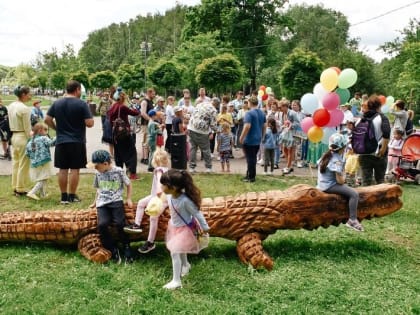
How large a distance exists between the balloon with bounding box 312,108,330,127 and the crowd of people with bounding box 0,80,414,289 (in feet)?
1.54

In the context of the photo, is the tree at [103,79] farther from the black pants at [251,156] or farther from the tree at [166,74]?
the black pants at [251,156]

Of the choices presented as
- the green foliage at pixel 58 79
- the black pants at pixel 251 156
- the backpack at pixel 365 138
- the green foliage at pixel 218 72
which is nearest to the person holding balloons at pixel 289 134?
→ the black pants at pixel 251 156

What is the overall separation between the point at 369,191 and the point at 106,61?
7056 centimetres

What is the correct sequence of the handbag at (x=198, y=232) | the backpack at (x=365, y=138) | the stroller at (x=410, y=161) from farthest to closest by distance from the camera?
the stroller at (x=410, y=161) < the backpack at (x=365, y=138) < the handbag at (x=198, y=232)

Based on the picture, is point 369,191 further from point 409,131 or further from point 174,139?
point 409,131

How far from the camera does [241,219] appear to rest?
4668mm

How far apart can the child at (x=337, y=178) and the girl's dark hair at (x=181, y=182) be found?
5.53 feet

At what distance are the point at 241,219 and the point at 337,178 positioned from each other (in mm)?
1185

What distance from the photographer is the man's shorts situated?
646 cm

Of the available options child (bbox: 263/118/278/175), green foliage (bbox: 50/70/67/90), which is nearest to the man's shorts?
child (bbox: 263/118/278/175)

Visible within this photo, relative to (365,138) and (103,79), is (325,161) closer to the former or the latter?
(365,138)

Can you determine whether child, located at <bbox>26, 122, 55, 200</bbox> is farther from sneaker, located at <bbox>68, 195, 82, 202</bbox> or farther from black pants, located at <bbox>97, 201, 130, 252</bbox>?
black pants, located at <bbox>97, 201, 130, 252</bbox>

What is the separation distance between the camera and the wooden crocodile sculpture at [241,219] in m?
4.65

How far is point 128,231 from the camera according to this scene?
456 centimetres
